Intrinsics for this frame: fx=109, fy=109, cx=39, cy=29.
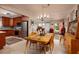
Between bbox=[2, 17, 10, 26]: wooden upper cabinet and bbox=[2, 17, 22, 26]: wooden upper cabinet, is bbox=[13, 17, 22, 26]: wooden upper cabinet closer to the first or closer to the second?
bbox=[2, 17, 22, 26]: wooden upper cabinet

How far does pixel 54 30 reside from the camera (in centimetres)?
238

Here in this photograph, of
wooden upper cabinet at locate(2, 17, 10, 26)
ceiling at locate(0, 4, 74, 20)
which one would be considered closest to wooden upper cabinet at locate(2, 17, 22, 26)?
wooden upper cabinet at locate(2, 17, 10, 26)

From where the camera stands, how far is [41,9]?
7.59 ft

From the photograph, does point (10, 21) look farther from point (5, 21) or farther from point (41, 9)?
point (41, 9)

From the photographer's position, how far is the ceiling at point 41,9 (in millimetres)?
2082

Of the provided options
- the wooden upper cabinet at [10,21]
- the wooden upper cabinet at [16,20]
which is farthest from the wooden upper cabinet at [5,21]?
the wooden upper cabinet at [16,20]

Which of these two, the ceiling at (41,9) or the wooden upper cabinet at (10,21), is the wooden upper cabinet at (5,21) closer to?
the wooden upper cabinet at (10,21)

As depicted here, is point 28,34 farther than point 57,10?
Yes

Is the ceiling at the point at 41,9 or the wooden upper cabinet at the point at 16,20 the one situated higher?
the ceiling at the point at 41,9

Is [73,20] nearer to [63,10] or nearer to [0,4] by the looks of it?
[63,10]
